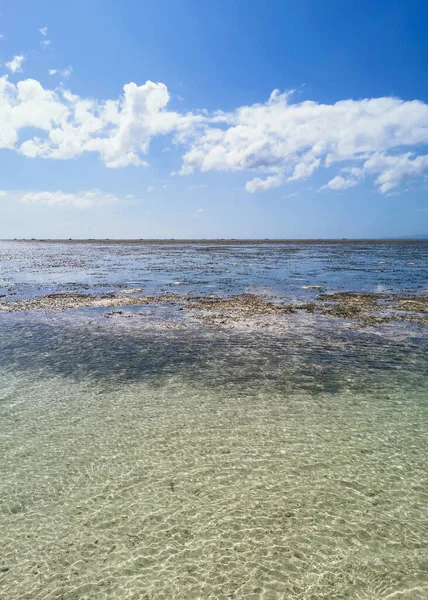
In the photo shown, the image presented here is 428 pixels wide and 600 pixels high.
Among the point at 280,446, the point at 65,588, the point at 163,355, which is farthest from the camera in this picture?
the point at 163,355

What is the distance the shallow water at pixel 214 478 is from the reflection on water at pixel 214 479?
0.03 meters

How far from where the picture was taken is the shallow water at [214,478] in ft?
19.0

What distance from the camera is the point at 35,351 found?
16828 millimetres

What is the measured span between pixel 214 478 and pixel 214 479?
32mm

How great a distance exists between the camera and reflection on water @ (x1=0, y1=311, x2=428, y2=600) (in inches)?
228

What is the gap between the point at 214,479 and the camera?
8008mm

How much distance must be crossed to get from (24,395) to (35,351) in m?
5.01

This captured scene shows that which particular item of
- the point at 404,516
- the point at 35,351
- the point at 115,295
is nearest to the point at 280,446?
the point at 404,516

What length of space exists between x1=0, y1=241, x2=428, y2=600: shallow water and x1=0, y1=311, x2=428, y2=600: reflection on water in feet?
0.11

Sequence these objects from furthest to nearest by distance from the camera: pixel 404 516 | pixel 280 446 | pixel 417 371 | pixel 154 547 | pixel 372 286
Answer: pixel 372 286, pixel 417 371, pixel 280 446, pixel 404 516, pixel 154 547

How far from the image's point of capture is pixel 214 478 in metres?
8.04

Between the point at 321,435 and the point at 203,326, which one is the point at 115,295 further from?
the point at 321,435

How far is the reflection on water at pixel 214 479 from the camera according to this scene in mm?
5781

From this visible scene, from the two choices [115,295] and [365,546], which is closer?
[365,546]
